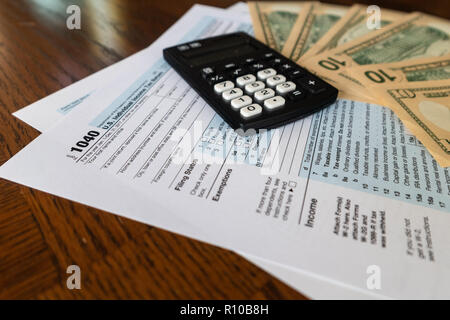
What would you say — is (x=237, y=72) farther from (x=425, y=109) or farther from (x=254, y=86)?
(x=425, y=109)

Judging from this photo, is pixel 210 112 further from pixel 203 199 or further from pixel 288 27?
pixel 288 27

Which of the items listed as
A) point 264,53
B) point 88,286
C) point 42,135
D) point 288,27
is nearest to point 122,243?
point 88,286

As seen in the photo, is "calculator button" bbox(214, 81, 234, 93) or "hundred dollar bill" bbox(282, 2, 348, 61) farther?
"hundred dollar bill" bbox(282, 2, 348, 61)

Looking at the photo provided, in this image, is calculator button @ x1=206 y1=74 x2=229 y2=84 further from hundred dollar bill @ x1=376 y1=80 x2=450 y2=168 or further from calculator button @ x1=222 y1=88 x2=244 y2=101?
hundred dollar bill @ x1=376 y1=80 x2=450 y2=168

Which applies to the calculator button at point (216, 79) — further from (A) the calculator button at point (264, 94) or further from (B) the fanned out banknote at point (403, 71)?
(B) the fanned out banknote at point (403, 71)

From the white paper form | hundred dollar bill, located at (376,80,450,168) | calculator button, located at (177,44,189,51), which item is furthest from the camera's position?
calculator button, located at (177,44,189,51)

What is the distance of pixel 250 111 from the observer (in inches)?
13.0

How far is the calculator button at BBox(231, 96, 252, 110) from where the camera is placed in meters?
0.34

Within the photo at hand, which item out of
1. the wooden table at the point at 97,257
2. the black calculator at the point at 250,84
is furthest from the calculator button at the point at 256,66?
the wooden table at the point at 97,257

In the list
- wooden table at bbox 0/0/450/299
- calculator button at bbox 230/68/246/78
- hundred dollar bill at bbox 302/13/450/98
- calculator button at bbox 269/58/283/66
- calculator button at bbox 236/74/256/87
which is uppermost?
calculator button at bbox 269/58/283/66

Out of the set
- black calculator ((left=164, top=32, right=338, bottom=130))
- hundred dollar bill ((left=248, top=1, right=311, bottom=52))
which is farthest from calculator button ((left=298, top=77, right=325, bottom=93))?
hundred dollar bill ((left=248, top=1, right=311, bottom=52))

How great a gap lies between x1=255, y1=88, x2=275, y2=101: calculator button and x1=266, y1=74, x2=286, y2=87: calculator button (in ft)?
0.04

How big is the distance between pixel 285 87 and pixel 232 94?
54mm

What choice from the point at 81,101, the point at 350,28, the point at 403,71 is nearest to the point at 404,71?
the point at 403,71
